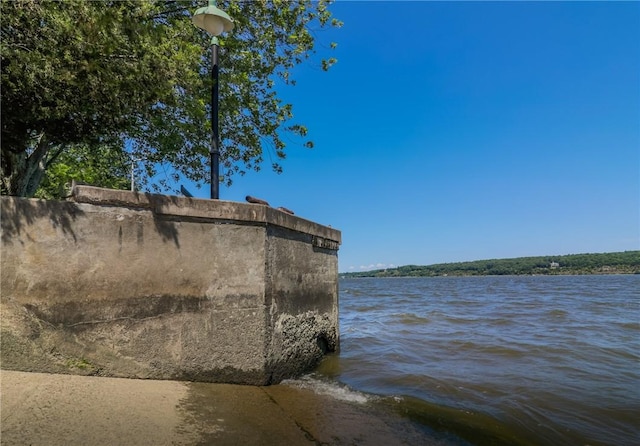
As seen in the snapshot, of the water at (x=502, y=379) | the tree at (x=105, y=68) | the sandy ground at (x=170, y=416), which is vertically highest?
the tree at (x=105, y=68)

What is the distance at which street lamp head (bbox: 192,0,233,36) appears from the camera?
5.39 metres

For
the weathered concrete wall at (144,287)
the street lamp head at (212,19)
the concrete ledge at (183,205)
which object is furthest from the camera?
the street lamp head at (212,19)

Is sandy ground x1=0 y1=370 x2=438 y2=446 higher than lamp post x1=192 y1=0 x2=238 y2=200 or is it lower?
lower

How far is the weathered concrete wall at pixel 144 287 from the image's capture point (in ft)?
13.2

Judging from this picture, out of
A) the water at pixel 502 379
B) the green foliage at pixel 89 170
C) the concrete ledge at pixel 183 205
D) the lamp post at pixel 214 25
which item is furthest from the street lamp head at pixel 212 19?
the green foliage at pixel 89 170

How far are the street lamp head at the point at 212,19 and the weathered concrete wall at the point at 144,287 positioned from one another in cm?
276

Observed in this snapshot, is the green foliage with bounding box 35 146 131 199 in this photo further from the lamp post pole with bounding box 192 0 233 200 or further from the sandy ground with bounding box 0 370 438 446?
the sandy ground with bounding box 0 370 438 446

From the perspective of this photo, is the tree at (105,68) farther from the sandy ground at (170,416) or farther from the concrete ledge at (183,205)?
the sandy ground at (170,416)

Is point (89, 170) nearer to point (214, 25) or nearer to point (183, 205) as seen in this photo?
point (214, 25)

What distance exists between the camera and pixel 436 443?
157 inches

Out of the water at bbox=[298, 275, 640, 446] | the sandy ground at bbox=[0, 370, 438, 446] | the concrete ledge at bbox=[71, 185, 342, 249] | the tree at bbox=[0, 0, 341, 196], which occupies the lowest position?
the water at bbox=[298, 275, 640, 446]

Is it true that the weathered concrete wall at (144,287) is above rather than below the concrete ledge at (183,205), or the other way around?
below

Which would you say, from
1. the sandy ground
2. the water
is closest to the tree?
the sandy ground

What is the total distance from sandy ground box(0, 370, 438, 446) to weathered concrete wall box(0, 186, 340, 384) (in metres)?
0.26
